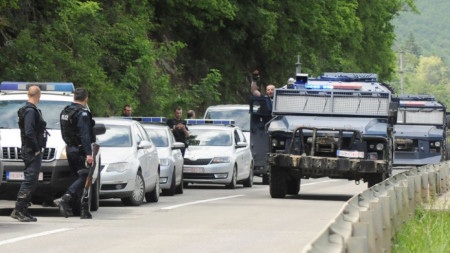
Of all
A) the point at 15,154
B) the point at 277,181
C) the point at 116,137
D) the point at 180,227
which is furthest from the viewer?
the point at 277,181

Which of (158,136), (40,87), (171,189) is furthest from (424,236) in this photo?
(158,136)

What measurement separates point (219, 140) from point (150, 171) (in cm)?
838

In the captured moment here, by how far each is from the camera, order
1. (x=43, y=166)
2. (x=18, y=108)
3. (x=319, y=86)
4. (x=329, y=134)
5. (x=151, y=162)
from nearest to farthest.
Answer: (x=43, y=166) → (x=18, y=108) → (x=151, y=162) → (x=329, y=134) → (x=319, y=86)

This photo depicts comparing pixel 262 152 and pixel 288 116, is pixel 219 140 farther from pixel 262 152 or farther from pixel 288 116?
pixel 288 116

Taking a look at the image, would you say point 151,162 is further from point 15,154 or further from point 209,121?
point 209,121

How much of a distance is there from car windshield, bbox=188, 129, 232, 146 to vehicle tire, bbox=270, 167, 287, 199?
559 centimetres

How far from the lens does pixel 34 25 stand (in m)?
29.9

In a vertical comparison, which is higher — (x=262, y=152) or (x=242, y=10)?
(x=242, y=10)

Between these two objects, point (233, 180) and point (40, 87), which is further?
point (233, 180)

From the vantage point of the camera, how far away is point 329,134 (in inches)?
928

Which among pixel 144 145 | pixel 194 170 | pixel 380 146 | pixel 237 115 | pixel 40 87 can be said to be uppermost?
pixel 237 115

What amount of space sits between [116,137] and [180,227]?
5.68 m

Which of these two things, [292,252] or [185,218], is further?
[185,218]

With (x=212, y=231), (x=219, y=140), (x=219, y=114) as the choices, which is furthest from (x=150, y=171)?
(x=219, y=114)
